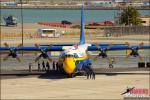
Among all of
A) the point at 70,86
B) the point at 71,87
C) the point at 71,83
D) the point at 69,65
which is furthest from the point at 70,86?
the point at 69,65

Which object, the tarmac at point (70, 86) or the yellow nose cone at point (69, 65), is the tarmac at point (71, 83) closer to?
the tarmac at point (70, 86)

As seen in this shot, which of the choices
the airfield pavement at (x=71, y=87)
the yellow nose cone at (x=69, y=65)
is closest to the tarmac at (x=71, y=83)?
the airfield pavement at (x=71, y=87)

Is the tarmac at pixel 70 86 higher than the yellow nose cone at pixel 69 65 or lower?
lower

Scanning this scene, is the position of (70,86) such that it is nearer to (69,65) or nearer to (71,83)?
(71,83)

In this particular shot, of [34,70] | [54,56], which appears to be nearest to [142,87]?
[34,70]

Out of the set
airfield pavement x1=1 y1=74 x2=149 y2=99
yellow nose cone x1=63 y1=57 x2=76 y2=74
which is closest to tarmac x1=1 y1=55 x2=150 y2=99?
airfield pavement x1=1 y1=74 x2=149 y2=99

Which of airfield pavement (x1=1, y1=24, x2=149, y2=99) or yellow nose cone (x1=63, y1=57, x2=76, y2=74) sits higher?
yellow nose cone (x1=63, y1=57, x2=76, y2=74)

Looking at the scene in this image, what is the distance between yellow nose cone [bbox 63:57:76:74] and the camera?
57688 mm

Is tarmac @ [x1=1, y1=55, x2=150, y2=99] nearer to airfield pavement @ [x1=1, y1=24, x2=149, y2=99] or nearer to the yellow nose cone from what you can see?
airfield pavement @ [x1=1, y1=24, x2=149, y2=99]

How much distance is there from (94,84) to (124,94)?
8348mm

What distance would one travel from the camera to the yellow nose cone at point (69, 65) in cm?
5769

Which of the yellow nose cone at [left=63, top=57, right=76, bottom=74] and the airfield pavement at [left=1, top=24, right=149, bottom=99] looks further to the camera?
the yellow nose cone at [left=63, top=57, right=76, bottom=74]

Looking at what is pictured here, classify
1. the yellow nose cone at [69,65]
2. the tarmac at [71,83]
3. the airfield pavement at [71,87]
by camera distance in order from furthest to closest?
the yellow nose cone at [69,65]
the tarmac at [71,83]
the airfield pavement at [71,87]

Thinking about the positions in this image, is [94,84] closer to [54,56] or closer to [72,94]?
[72,94]
